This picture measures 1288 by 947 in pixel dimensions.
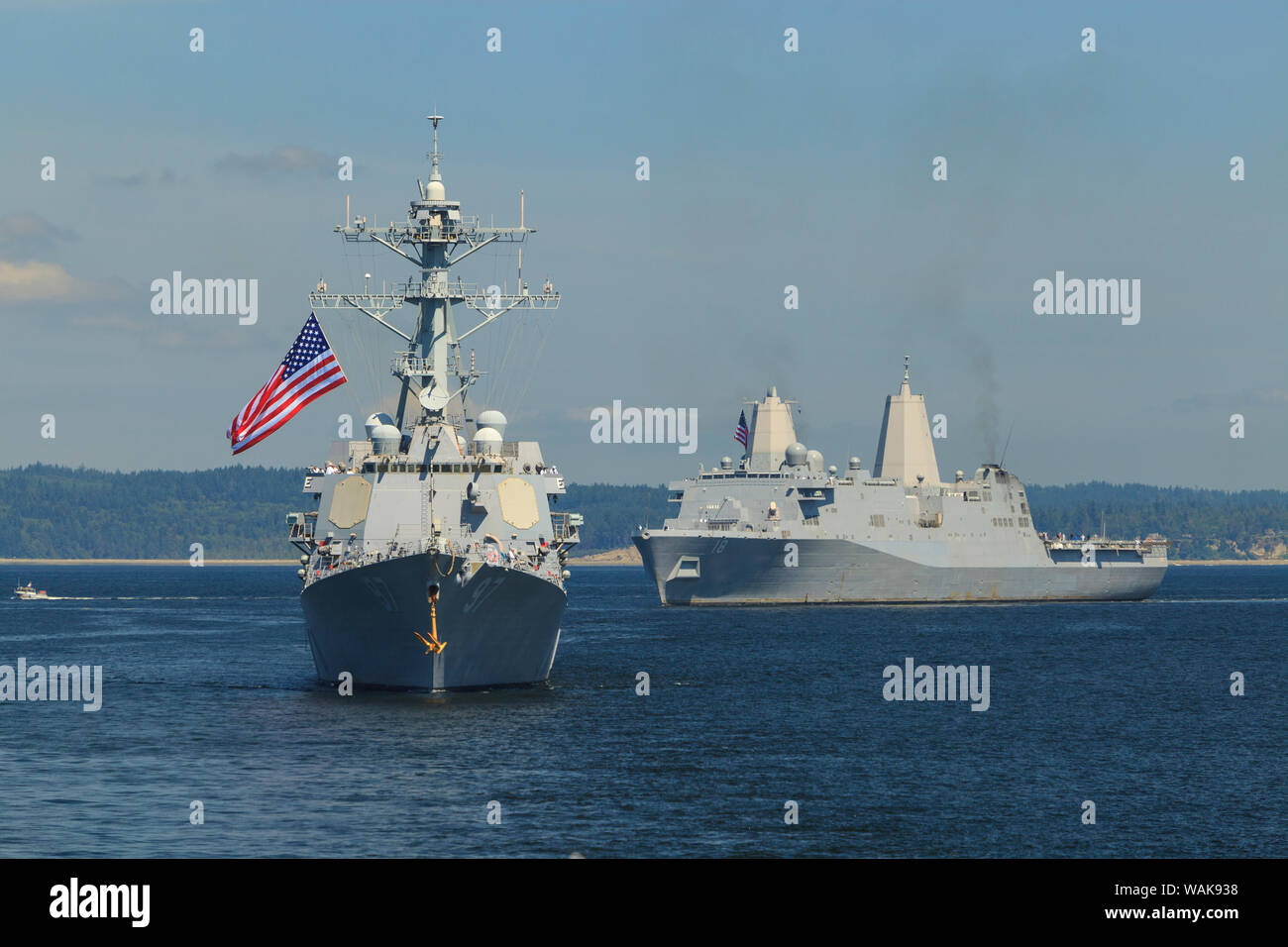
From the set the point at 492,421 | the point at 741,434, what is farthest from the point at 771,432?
the point at 492,421

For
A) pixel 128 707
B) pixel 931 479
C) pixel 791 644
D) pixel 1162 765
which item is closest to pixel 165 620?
pixel 791 644

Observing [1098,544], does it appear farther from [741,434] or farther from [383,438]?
[383,438]

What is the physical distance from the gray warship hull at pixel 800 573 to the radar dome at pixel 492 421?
44.7m

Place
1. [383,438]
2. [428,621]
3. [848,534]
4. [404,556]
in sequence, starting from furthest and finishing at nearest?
[848,534] < [383,438] < [428,621] < [404,556]

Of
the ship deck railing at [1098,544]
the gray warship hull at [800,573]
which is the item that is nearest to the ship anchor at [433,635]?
the gray warship hull at [800,573]

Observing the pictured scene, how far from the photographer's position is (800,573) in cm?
8700

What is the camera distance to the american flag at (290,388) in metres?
37.3

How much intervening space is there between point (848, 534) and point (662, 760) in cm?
5784

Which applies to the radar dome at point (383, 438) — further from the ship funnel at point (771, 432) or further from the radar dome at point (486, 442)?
the ship funnel at point (771, 432)

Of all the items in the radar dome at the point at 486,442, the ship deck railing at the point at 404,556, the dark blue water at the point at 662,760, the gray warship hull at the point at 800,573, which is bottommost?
the dark blue water at the point at 662,760

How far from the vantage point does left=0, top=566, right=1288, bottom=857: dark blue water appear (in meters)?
24.8

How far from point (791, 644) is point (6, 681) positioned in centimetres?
2886
